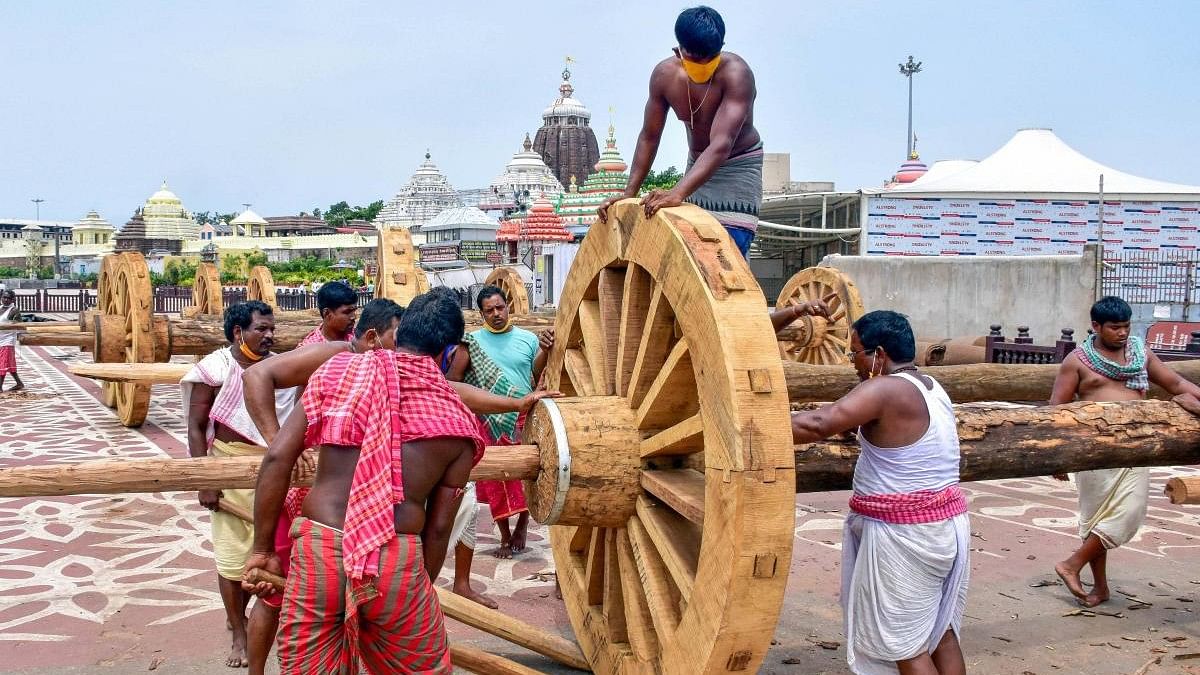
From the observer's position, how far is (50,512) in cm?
650

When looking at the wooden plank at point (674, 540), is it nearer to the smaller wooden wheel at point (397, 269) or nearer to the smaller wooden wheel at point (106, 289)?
the smaller wooden wheel at point (397, 269)

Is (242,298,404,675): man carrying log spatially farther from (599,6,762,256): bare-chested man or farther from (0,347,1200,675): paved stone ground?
(0,347,1200,675): paved stone ground

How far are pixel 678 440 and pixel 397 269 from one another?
17.0ft

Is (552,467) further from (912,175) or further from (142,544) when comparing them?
(912,175)

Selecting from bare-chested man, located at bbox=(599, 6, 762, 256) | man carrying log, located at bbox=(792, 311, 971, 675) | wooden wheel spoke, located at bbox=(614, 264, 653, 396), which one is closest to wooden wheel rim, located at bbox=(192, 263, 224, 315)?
bare-chested man, located at bbox=(599, 6, 762, 256)

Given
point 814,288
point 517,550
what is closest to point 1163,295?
point 814,288

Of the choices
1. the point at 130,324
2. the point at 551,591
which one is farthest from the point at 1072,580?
the point at 130,324

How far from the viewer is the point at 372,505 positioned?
2.53m

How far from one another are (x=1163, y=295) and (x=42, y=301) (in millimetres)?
33297

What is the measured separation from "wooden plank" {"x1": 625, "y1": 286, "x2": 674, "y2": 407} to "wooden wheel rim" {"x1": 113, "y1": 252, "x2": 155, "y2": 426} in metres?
6.06

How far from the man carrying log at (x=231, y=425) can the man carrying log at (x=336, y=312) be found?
27cm

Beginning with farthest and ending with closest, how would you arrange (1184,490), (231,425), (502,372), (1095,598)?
(502,372), (1095,598), (231,425), (1184,490)

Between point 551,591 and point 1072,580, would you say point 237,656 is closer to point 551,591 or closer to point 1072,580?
point 551,591

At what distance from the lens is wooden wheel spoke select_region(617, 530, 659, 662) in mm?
2969
